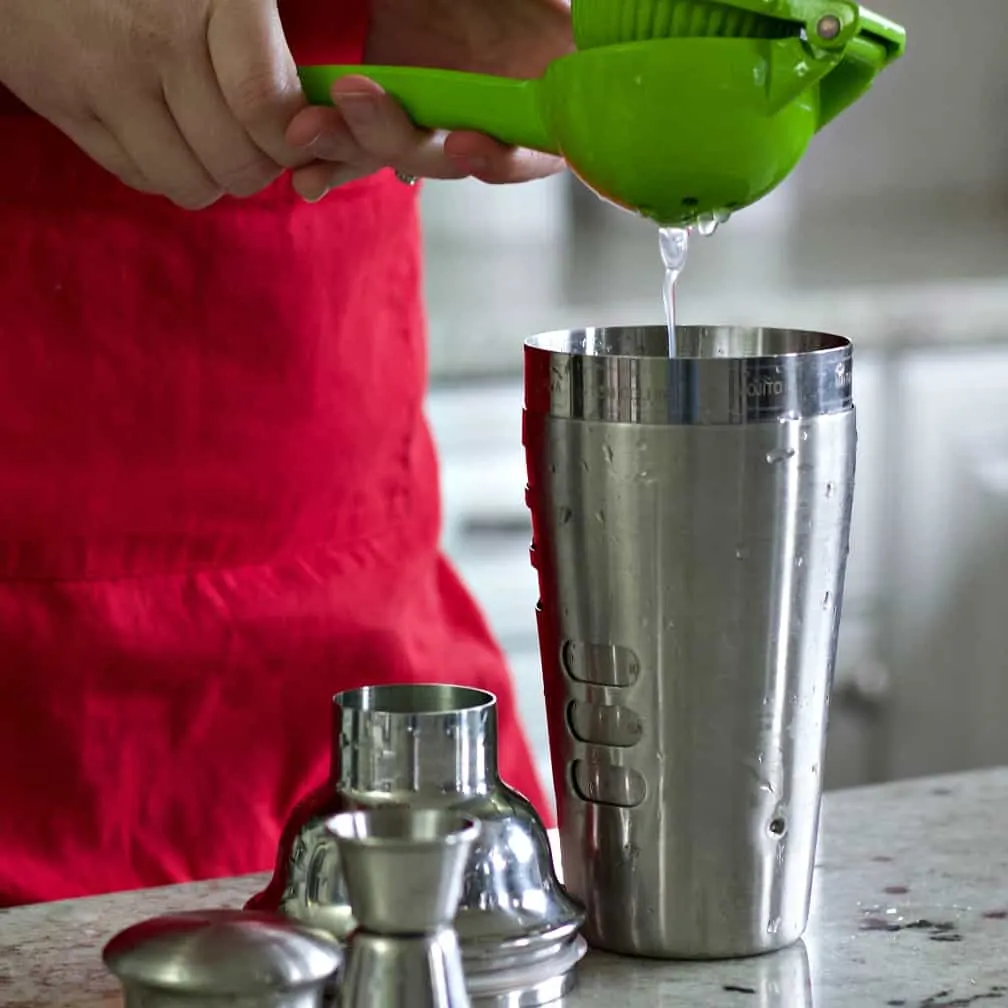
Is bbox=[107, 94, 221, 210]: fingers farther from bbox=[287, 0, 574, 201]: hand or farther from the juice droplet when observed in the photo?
the juice droplet

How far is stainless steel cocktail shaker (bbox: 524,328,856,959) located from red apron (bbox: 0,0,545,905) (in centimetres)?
29

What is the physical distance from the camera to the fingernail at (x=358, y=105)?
72 centimetres

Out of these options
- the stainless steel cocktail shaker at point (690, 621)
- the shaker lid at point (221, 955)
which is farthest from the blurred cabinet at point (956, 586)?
the shaker lid at point (221, 955)

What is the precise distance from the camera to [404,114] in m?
0.72

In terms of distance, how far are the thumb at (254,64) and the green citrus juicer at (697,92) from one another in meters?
0.10

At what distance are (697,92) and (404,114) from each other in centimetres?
15

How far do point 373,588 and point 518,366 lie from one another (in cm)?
110

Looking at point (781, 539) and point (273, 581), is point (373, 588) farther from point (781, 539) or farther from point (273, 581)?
point (781, 539)

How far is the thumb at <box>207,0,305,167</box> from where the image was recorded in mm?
716

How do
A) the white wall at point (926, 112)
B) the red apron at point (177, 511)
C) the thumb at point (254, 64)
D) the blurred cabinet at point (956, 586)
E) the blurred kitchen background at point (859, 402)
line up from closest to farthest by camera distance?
the thumb at point (254, 64), the red apron at point (177, 511), the blurred kitchen background at point (859, 402), the blurred cabinet at point (956, 586), the white wall at point (926, 112)

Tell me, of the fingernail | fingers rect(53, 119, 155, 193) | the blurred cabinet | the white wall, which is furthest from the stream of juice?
the white wall

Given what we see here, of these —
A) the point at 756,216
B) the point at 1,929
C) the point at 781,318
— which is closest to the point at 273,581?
the point at 1,929

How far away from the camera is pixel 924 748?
7.64 ft

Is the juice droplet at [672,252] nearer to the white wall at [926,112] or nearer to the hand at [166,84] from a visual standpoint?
the hand at [166,84]
